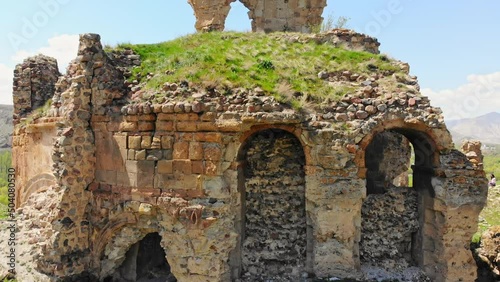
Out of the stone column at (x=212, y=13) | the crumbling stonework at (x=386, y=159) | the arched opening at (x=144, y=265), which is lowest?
the arched opening at (x=144, y=265)

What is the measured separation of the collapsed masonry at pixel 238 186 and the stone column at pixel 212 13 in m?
6.33

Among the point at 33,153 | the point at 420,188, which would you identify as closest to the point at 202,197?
the point at 420,188

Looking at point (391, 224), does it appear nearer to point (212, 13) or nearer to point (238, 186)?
point (238, 186)

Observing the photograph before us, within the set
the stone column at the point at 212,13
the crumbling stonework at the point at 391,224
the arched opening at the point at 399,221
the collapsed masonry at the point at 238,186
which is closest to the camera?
the collapsed masonry at the point at 238,186

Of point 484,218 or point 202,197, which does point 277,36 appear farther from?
point 484,218

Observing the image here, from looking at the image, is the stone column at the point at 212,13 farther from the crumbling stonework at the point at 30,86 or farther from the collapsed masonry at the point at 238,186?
the collapsed masonry at the point at 238,186

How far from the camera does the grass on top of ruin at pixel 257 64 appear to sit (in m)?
7.67

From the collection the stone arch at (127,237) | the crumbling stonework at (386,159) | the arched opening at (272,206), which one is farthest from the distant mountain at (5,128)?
the crumbling stonework at (386,159)

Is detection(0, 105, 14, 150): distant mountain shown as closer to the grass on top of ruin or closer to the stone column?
the stone column

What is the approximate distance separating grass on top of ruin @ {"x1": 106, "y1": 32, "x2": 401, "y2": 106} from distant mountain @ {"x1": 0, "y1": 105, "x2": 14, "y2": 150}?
4634 cm

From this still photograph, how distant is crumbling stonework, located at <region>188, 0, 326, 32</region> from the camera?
14.1 metres

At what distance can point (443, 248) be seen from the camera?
7516 mm

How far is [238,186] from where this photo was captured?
766 centimetres

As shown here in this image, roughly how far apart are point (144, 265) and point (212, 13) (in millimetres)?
9351
